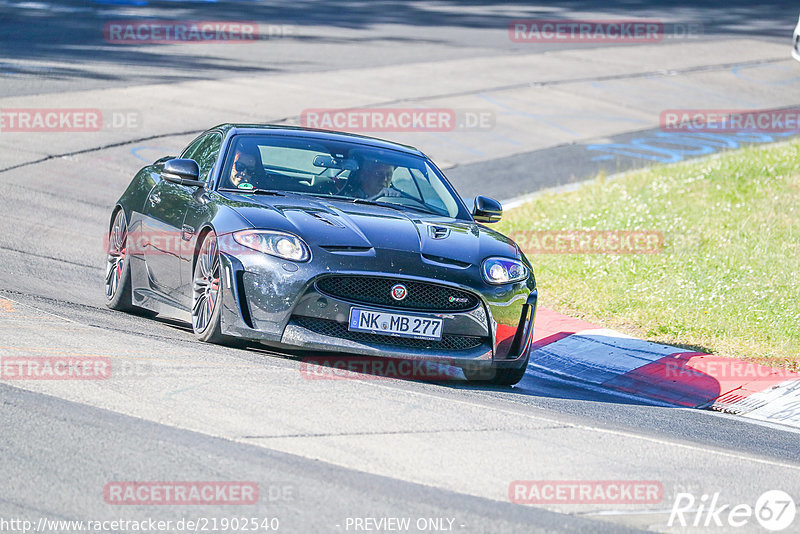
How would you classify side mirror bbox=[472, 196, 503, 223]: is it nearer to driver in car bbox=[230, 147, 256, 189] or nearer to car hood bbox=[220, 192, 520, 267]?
car hood bbox=[220, 192, 520, 267]

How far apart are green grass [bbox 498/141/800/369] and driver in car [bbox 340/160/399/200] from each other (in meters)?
2.79

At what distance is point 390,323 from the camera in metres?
6.93

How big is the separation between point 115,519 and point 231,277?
9.32 ft

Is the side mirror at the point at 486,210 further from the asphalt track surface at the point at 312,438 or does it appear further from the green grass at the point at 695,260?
the green grass at the point at 695,260

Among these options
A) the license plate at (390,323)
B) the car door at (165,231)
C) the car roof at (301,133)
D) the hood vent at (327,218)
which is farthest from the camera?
the car roof at (301,133)

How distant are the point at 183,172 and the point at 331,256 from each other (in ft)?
5.05

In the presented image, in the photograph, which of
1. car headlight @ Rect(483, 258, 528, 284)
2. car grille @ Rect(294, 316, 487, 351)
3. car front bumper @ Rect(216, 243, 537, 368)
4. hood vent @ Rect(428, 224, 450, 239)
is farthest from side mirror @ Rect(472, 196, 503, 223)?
car grille @ Rect(294, 316, 487, 351)

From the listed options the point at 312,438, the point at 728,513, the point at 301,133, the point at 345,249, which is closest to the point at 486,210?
the point at 301,133

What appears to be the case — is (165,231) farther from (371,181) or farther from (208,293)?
(371,181)

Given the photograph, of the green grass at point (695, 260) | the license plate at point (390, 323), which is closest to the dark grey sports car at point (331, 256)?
the license plate at point (390, 323)

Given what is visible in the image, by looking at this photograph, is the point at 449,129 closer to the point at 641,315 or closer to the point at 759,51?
the point at 641,315

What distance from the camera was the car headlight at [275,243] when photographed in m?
6.96

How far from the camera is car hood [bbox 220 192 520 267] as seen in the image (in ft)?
23.3

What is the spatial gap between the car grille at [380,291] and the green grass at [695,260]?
Result: 324cm
